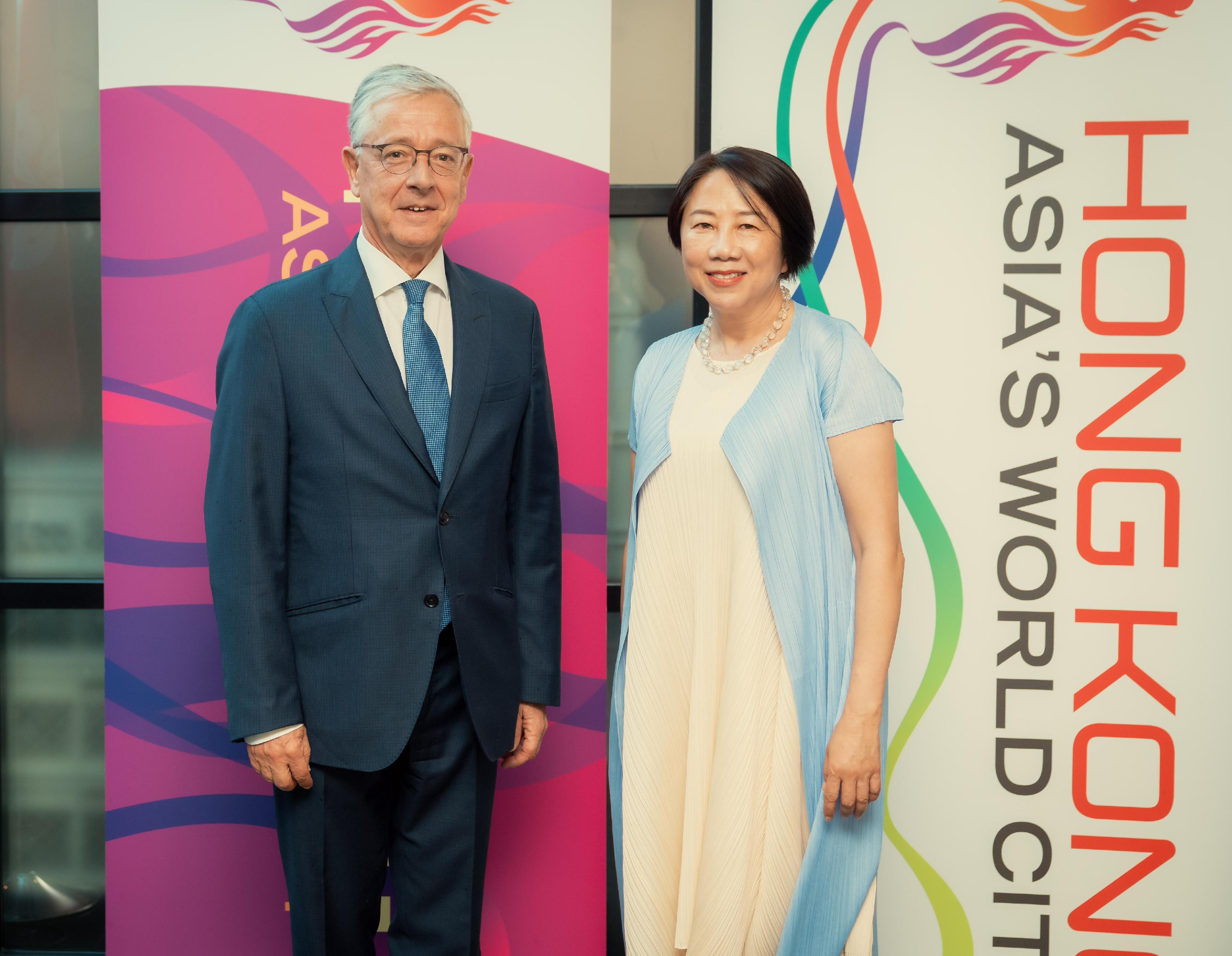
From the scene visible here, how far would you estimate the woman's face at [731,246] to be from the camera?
1.60 m

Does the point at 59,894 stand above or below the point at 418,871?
below

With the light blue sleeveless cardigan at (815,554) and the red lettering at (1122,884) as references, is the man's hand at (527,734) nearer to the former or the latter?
the light blue sleeveless cardigan at (815,554)

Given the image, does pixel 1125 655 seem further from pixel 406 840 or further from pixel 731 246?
pixel 406 840

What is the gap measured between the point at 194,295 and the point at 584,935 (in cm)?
204

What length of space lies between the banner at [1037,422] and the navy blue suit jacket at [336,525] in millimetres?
1213

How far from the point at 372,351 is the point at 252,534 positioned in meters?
0.41

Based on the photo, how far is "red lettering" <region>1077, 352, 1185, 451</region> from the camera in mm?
2264

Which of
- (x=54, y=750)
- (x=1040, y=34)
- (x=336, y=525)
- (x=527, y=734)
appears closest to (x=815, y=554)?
(x=527, y=734)

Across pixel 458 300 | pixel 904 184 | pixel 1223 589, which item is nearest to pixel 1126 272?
pixel 904 184

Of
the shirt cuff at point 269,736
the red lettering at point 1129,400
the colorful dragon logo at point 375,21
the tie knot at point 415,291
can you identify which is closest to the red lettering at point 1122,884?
the red lettering at point 1129,400

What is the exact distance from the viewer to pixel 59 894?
2.64 m

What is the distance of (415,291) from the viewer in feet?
5.59

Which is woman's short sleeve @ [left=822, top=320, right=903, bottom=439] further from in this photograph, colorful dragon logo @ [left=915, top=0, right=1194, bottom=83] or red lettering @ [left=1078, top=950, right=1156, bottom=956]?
red lettering @ [left=1078, top=950, right=1156, bottom=956]

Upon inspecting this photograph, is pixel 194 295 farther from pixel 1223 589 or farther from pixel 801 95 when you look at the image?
pixel 1223 589
